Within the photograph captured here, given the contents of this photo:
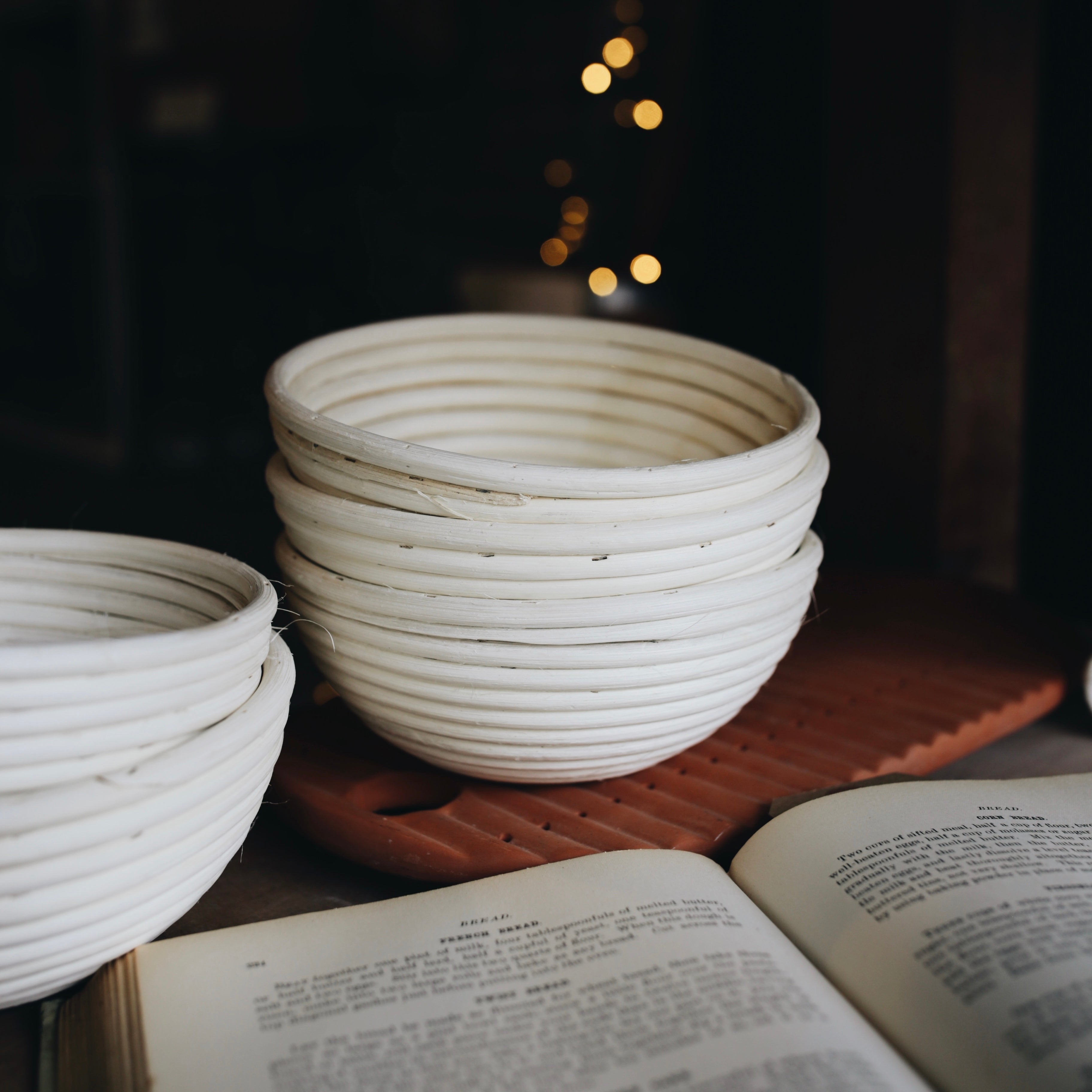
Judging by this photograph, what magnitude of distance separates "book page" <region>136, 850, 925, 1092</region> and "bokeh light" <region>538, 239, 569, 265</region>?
1.64 metres

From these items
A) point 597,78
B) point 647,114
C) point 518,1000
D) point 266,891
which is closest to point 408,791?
point 266,891

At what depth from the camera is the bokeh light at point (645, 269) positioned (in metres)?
1.54

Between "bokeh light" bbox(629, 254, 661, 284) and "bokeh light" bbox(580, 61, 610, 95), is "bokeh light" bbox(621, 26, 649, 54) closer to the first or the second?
"bokeh light" bbox(580, 61, 610, 95)

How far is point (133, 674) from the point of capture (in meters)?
0.35

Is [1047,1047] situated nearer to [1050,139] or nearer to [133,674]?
[133,674]

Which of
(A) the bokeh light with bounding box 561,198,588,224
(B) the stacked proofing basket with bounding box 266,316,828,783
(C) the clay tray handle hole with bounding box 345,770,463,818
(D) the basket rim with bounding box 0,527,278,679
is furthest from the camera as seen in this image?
(A) the bokeh light with bounding box 561,198,588,224

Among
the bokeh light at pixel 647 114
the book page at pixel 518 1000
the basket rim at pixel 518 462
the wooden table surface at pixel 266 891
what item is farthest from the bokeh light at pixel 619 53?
the book page at pixel 518 1000

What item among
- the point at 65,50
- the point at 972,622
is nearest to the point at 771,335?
the point at 972,622

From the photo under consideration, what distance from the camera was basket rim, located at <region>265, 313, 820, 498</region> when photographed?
0.43m

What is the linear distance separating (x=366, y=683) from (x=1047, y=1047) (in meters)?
0.33

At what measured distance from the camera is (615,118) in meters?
1.69

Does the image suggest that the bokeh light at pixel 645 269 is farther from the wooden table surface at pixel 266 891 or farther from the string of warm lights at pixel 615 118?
the wooden table surface at pixel 266 891

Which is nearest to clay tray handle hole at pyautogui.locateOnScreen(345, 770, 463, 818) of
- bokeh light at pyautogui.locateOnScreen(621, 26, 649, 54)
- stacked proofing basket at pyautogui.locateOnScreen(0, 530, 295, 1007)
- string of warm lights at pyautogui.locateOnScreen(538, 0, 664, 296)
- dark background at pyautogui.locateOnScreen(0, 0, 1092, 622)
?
stacked proofing basket at pyautogui.locateOnScreen(0, 530, 295, 1007)

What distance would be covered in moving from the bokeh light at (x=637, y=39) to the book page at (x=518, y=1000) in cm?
153
